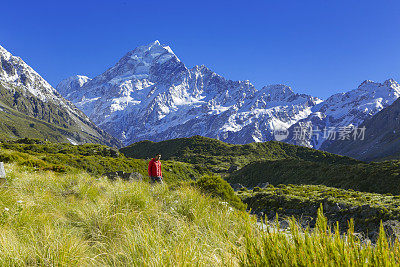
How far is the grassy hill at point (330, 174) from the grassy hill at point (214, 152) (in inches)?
1603

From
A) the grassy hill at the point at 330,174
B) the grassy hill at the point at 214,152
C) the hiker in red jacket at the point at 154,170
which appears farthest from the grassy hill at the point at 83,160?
the grassy hill at the point at 214,152

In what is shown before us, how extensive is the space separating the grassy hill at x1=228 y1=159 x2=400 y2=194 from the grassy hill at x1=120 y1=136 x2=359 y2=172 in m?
40.7

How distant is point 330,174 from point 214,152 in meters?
89.5

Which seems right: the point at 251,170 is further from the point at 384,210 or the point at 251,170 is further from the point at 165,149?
the point at 165,149

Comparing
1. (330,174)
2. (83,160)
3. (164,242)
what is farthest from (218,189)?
(83,160)

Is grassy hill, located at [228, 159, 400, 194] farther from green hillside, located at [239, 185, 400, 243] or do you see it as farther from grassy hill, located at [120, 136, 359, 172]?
grassy hill, located at [120, 136, 359, 172]

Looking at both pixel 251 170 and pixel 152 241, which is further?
pixel 251 170

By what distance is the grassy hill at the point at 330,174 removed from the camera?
27.8 m

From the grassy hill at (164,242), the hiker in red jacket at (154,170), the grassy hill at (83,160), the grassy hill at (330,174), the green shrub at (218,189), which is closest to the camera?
the grassy hill at (164,242)

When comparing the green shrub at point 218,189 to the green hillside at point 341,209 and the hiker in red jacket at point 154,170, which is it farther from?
the hiker in red jacket at point 154,170

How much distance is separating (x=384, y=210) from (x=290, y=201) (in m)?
6.71

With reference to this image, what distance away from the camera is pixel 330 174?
128 ft

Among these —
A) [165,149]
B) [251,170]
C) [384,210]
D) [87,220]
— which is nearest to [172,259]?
[87,220]

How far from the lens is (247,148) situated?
129000 millimetres
